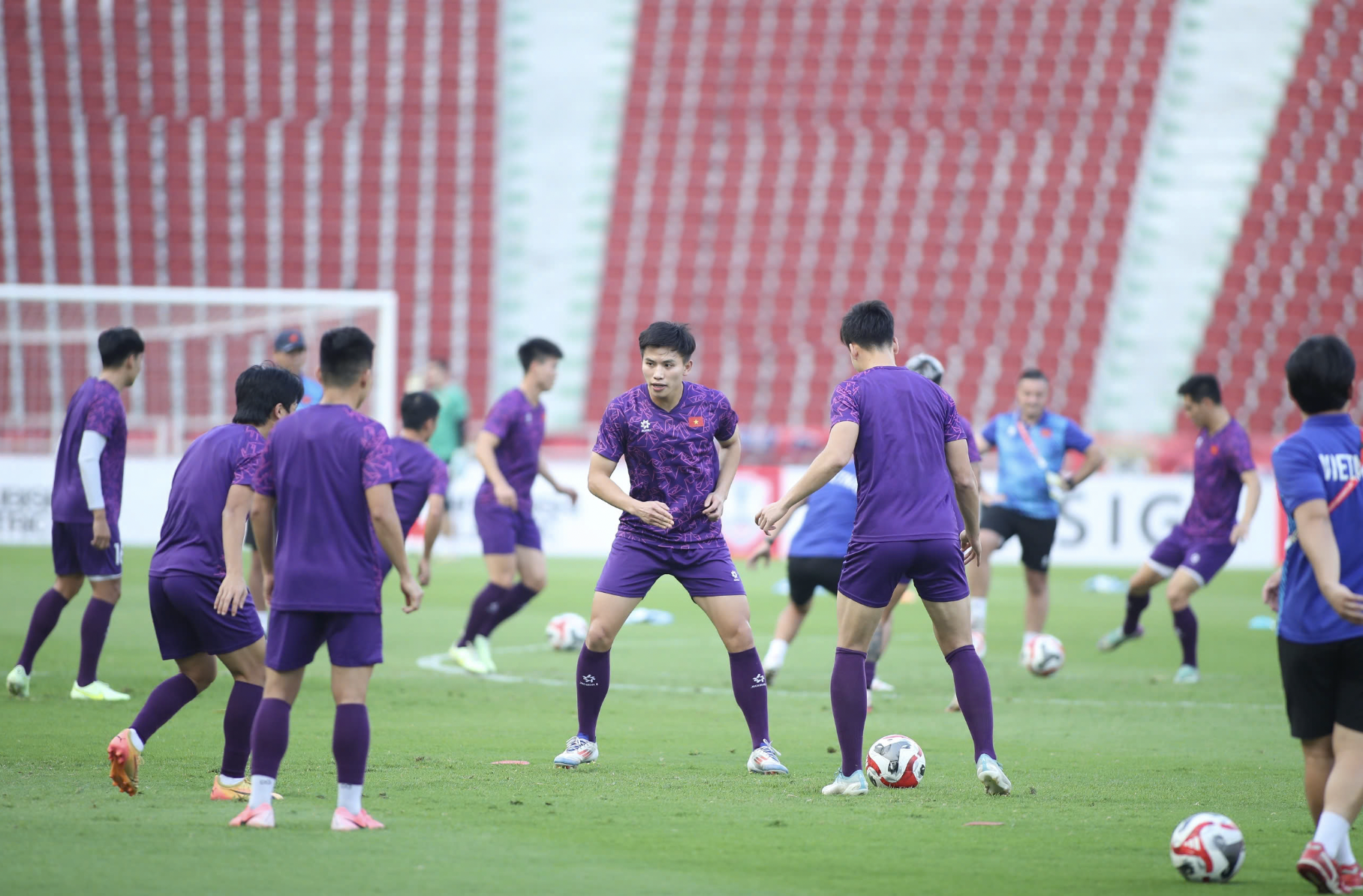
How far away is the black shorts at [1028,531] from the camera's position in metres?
11.2

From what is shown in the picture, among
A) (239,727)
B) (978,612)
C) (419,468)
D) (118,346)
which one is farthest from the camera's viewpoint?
(978,612)

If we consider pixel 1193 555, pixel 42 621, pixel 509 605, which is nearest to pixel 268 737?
pixel 42 621

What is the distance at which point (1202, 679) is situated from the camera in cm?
1063

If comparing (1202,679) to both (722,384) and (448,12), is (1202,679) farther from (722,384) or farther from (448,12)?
(448,12)

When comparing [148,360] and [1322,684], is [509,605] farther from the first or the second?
[148,360]

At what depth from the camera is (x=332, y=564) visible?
509 centimetres

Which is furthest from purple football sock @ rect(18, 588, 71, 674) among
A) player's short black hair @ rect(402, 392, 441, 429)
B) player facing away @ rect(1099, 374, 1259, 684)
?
player facing away @ rect(1099, 374, 1259, 684)

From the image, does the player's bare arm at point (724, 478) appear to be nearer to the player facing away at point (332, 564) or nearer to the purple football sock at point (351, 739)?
the player facing away at point (332, 564)

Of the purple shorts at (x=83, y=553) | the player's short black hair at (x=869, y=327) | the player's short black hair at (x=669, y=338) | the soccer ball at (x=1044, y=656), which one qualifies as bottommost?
the soccer ball at (x=1044, y=656)

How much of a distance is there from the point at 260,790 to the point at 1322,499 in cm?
363

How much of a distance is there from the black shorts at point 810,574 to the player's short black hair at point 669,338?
2614 mm

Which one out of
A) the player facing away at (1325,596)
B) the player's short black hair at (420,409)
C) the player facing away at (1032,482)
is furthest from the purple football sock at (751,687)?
the player facing away at (1032,482)

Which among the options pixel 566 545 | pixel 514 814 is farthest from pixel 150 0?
pixel 514 814

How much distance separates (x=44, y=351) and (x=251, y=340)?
257cm
